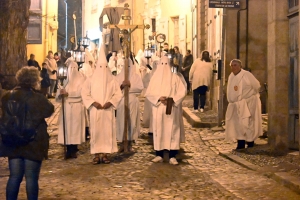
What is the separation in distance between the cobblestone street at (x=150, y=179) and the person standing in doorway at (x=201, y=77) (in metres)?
6.81

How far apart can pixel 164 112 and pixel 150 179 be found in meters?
1.88

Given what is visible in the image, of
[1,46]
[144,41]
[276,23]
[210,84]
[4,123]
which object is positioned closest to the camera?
[4,123]

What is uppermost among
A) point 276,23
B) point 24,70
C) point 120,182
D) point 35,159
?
point 276,23

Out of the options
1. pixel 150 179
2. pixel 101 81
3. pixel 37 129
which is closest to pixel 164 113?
pixel 101 81

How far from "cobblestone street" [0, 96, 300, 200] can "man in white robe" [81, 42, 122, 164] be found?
12.7 inches

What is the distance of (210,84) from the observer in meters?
21.4

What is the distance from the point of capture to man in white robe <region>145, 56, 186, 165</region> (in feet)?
39.7

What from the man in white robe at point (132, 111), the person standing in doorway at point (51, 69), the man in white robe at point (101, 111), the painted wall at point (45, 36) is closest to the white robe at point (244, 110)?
the man in white robe at point (132, 111)

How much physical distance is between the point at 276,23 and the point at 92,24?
3443 cm

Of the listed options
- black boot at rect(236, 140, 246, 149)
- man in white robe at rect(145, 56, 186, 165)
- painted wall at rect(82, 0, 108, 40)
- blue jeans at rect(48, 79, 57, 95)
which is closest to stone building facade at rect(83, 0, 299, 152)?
black boot at rect(236, 140, 246, 149)

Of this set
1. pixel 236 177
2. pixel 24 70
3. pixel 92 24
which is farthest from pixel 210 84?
pixel 92 24

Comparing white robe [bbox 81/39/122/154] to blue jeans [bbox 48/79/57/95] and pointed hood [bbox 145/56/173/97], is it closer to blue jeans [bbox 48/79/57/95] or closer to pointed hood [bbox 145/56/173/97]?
pointed hood [bbox 145/56/173/97]

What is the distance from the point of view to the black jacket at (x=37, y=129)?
740cm

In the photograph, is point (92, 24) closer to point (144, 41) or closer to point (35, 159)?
point (144, 41)
